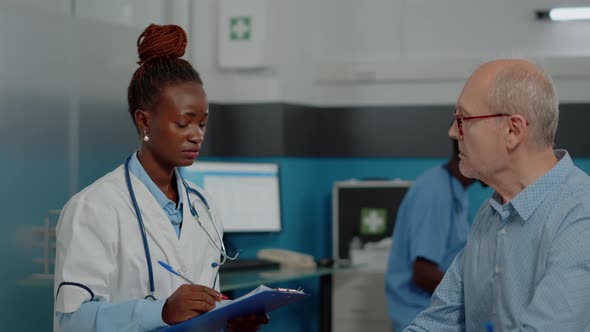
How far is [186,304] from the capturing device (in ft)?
6.38

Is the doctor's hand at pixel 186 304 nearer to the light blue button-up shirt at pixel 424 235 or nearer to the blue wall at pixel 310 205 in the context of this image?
the light blue button-up shirt at pixel 424 235

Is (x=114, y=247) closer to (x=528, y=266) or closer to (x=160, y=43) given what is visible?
(x=160, y=43)

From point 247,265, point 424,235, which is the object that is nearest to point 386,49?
point 247,265

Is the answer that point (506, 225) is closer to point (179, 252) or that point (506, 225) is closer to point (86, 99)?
point (179, 252)

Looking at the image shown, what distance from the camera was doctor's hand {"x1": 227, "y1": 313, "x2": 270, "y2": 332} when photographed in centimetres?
212

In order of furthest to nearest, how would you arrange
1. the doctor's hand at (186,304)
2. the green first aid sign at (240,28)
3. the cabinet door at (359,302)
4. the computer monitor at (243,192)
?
the green first aid sign at (240,28) < the cabinet door at (359,302) < the computer monitor at (243,192) < the doctor's hand at (186,304)

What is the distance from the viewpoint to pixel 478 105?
2.04 meters

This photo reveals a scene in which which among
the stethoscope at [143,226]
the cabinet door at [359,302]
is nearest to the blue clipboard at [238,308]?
the stethoscope at [143,226]

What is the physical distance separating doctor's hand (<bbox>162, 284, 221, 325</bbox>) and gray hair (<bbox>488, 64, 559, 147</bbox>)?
696 millimetres

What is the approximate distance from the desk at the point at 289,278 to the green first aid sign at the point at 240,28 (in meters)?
1.25

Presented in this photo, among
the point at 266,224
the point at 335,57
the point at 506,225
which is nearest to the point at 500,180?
the point at 506,225

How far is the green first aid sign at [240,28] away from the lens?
16.5 feet

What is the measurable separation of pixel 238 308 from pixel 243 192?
2714 mm

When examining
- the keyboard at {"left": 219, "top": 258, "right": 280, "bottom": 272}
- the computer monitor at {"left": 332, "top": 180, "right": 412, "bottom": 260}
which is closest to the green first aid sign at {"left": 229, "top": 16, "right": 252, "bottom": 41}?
the computer monitor at {"left": 332, "top": 180, "right": 412, "bottom": 260}
